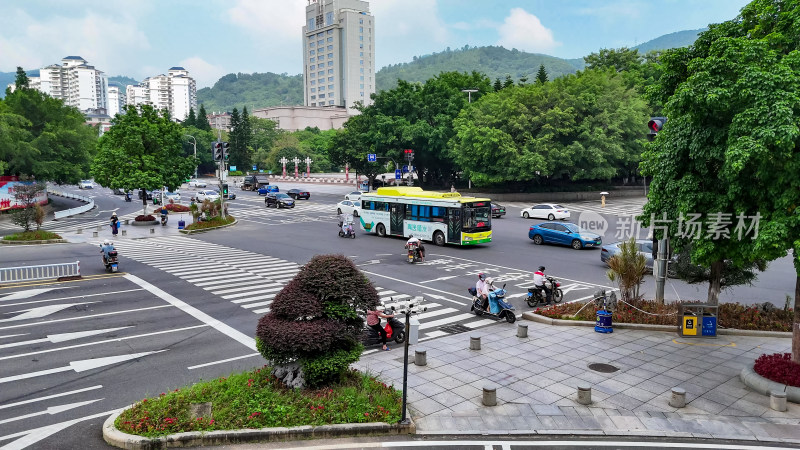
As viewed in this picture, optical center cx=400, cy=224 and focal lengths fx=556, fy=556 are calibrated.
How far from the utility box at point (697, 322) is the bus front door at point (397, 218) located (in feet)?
63.6

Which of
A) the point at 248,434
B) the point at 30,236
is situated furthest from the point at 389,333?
the point at 30,236

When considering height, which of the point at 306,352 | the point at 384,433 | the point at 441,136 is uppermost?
the point at 441,136

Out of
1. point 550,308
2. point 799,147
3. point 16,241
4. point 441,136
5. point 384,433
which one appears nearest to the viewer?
point 384,433

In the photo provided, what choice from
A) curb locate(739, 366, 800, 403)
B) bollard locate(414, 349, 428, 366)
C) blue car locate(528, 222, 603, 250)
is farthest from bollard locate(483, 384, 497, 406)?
blue car locate(528, 222, 603, 250)

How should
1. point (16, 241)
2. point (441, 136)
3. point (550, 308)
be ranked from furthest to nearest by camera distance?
point (441, 136), point (16, 241), point (550, 308)

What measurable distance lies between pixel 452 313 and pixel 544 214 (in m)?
27.2

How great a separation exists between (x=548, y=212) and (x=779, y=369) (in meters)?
31.5

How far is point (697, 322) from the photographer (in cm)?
1466

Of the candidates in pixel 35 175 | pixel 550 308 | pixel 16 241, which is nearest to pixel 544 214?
pixel 550 308

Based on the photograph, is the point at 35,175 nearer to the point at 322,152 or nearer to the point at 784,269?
the point at 784,269

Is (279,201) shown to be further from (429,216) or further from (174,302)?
(174,302)

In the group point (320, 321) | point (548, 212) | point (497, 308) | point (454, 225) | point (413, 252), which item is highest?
point (320, 321)

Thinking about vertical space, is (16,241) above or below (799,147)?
below

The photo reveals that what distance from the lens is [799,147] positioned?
9.99 metres
